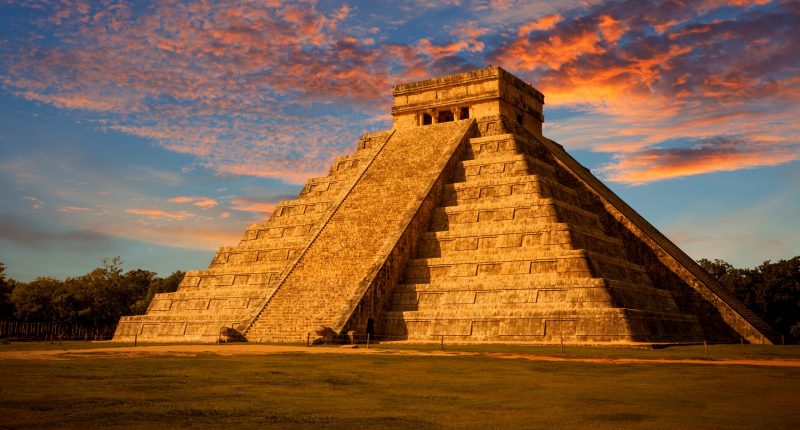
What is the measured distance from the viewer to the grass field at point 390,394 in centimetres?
988

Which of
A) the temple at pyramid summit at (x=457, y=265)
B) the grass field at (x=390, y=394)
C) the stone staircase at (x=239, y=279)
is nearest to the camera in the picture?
the grass field at (x=390, y=394)

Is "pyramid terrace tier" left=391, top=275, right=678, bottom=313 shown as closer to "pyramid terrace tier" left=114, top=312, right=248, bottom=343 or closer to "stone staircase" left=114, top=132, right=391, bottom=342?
"stone staircase" left=114, top=132, right=391, bottom=342

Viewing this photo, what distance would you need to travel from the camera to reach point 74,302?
57.8 metres

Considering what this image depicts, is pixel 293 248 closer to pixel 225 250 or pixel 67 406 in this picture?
pixel 225 250

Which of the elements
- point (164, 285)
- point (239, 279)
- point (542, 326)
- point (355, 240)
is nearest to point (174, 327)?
point (239, 279)

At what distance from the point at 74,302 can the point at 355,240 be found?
32.9 m

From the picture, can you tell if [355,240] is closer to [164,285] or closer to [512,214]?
[512,214]

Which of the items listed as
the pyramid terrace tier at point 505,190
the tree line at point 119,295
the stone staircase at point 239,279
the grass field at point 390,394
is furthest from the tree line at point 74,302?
the grass field at point 390,394

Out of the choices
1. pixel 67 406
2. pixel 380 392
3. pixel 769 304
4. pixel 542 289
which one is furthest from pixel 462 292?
pixel 769 304

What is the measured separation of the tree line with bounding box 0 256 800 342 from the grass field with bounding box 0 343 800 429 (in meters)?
32.5

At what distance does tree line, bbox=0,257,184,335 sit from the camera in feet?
185

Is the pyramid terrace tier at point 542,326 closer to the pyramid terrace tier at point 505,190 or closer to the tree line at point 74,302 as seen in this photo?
the pyramid terrace tier at point 505,190

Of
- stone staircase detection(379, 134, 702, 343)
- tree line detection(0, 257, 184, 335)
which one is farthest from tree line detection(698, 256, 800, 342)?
tree line detection(0, 257, 184, 335)

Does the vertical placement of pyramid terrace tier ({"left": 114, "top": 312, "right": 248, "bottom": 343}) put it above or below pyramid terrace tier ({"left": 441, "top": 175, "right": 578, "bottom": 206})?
below
